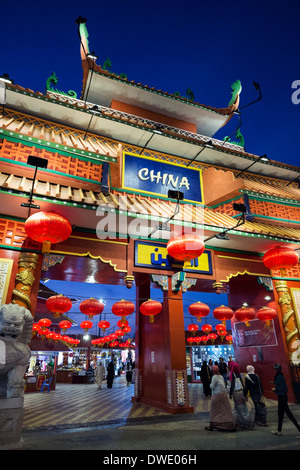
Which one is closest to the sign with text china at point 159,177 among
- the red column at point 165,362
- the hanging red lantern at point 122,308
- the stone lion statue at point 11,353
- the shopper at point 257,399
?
the red column at point 165,362

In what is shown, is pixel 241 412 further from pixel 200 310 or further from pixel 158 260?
pixel 158 260

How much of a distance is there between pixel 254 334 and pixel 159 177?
712 centimetres

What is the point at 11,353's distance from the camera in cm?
457

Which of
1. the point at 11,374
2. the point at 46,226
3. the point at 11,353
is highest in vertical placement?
the point at 46,226

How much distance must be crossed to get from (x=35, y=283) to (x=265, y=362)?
8.70 meters

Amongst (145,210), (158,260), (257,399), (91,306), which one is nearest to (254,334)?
(257,399)

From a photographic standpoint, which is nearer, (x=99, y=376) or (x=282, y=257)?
(x=282, y=257)

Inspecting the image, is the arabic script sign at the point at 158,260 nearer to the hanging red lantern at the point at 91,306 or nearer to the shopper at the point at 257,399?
the hanging red lantern at the point at 91,306

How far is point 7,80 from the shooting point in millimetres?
7281

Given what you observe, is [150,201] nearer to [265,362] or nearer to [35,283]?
[35,283]

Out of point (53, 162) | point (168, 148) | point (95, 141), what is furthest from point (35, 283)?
point (168, 148)

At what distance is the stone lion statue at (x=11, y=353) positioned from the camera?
4547mm

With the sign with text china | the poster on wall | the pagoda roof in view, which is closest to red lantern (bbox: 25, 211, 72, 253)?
the pagoda roof

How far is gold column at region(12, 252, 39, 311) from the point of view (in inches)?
237
